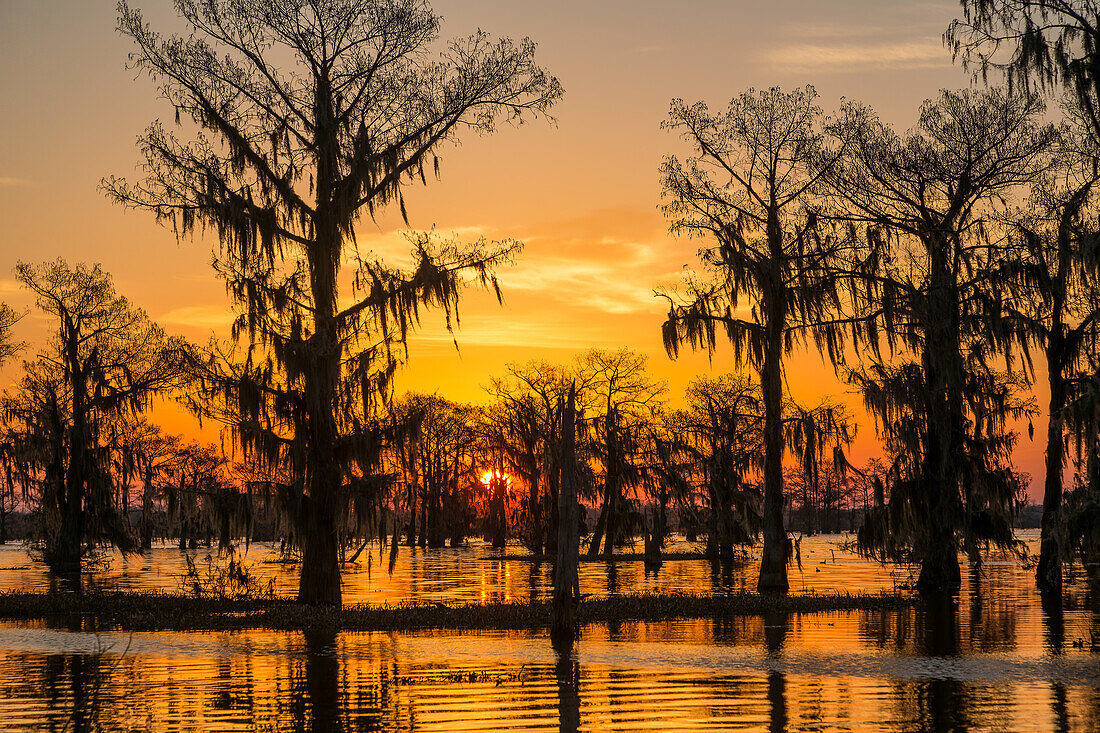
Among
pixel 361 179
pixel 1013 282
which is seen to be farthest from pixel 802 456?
pixel 361 179

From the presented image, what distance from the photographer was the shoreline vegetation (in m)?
23.1

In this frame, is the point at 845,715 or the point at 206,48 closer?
the point at 845,715

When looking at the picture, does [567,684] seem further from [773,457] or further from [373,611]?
[773,457]

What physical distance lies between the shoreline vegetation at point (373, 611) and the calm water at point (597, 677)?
49.6 inches

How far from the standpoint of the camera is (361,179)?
84.4 feet

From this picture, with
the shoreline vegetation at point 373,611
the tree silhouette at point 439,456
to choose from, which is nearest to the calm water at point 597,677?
the shoreline vegetation at point 373,611

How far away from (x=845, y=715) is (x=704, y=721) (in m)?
1.77

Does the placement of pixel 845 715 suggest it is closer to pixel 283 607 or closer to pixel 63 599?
pixel 283 607

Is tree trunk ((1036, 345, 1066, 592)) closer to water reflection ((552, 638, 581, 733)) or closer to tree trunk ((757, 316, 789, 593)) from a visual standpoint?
tree trunk ((757, 316, 789, 593))

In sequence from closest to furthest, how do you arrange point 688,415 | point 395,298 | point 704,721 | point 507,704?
1. point 704,721
2. point 507,704
3. point 395,298
4. point 688,415

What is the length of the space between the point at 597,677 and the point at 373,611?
11.0 meters

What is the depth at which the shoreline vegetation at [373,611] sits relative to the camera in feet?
75.9

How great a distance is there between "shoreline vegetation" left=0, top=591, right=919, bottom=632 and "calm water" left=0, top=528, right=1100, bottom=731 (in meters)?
1.26

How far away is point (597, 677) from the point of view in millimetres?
15234
